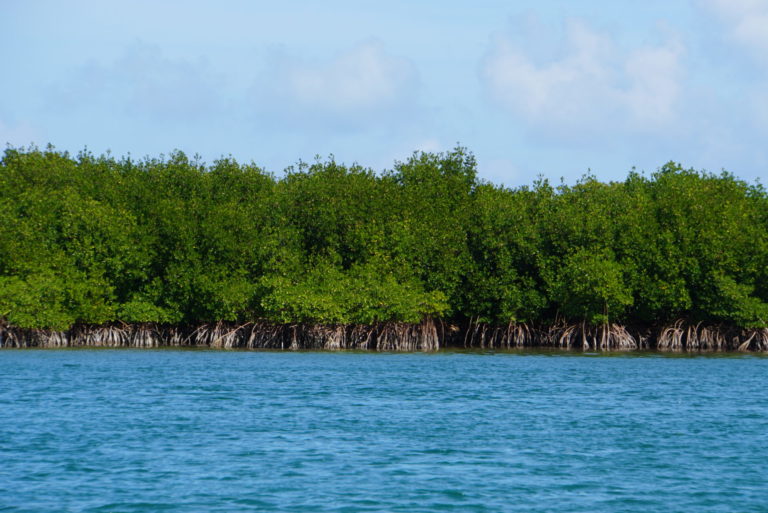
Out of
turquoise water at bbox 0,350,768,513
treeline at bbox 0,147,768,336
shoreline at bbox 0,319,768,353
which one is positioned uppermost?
treeline at bbox 0,147,768,336

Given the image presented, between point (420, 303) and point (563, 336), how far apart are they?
11.1 metres

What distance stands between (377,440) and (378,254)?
144 feet

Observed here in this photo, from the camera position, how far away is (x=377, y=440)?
28.8 meters

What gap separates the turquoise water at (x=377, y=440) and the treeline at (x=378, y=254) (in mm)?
17203

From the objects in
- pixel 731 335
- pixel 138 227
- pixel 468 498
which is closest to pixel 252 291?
pixel 138 227

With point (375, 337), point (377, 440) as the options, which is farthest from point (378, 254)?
point (377, 440)

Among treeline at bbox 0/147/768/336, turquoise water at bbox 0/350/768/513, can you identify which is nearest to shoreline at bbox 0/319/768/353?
treeline at bbox 0/147/768/336

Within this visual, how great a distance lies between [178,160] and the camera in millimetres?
87062

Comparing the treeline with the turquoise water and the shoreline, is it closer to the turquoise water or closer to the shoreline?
the shoreline

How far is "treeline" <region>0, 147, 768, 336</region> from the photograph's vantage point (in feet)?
223

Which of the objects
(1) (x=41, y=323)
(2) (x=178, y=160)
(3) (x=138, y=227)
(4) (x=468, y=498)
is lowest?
(4) (x=468, y=498)

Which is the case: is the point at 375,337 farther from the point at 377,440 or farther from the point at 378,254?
the point at 377,440

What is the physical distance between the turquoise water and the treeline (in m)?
17.2

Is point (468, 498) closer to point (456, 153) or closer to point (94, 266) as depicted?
point (94, 266)
